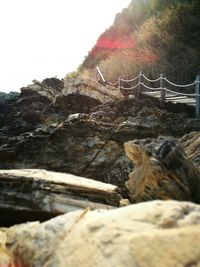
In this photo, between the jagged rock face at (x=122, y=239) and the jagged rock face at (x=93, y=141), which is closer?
the jagged rock face at (x=122, y=239)

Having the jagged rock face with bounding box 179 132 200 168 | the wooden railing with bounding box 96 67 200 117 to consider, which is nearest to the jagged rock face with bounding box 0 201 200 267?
the jagged rock face with bounding box 179 132 200 168

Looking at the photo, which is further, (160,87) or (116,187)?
(160,87)

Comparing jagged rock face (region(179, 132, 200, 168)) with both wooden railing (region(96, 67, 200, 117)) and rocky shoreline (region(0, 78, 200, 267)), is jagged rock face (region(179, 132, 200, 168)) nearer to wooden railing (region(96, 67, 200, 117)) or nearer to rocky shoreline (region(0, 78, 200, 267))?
rocky shoreline (region(0, 78, 200, 267))

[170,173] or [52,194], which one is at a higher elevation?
[170,173]

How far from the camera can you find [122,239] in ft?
11.2

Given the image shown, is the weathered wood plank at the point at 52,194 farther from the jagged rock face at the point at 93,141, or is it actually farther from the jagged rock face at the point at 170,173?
the jagged rock face at the point at 93,141

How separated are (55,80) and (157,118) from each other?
404 inches

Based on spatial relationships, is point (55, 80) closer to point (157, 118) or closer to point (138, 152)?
point (157, 118)

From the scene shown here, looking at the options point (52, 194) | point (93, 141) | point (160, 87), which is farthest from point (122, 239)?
point (160, 87)

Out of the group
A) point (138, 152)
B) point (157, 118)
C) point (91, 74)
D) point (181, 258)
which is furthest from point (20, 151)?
point (91, 74)

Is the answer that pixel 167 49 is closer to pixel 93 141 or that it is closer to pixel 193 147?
pixel 93 141

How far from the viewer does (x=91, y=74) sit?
81.6 feet

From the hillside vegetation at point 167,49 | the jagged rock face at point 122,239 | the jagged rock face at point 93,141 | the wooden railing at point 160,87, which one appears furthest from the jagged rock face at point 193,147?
the hillside vegetation at point 167,49

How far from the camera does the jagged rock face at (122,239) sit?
3.19 meters
